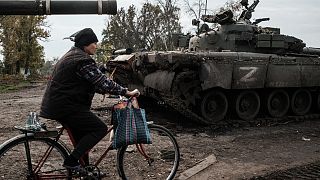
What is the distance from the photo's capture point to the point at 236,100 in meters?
10.9

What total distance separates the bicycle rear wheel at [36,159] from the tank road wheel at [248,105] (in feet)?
22.4

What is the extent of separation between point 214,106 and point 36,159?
657 centimetres

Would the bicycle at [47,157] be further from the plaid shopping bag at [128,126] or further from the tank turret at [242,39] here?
the tank turret at [242,39]

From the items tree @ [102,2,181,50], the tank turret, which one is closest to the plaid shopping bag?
the tank turret

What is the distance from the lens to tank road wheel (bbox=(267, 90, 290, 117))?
38.2 ft

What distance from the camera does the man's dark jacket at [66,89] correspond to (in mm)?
4586

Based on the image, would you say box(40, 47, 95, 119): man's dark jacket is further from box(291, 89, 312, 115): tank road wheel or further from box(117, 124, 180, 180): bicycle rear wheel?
box(291, 89, 312, 115): tank road wheel

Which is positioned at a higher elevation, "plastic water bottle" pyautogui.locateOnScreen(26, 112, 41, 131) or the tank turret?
the tank turret

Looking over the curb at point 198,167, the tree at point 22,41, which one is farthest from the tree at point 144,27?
the curb at point 198,167

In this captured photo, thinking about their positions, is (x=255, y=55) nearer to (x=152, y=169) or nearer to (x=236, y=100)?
(x=236, y=100)

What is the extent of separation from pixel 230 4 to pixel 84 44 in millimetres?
30054

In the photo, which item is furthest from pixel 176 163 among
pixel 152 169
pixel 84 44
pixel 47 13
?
pixel 47 13

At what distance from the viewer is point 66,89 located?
4605 mm

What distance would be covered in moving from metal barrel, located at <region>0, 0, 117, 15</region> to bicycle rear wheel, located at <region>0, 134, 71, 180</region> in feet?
4.46
